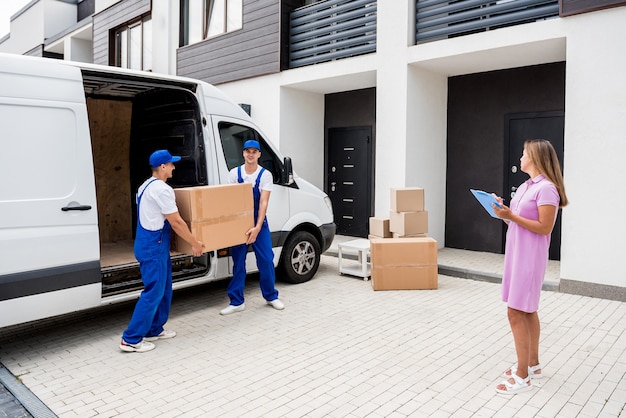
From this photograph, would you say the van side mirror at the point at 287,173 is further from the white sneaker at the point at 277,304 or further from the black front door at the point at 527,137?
the black front door at the point at 527,137

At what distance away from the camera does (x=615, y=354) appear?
4.50 metres

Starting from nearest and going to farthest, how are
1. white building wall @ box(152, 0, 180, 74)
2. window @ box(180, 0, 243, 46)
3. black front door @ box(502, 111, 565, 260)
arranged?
1. black front door @ box(502, 111, 565, 260)
2. window @ box(180, 0, 243, 46)
3. white building wall @ box(152, 0, 180, 74)

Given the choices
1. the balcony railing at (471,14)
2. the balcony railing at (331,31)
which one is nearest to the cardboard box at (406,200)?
the balcony railing at (471,14)

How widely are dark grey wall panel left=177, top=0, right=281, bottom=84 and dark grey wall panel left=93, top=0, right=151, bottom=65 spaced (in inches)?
140

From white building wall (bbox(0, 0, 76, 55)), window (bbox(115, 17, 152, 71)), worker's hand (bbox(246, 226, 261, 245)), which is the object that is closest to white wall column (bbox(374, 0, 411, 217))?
worker's hand (bbox(246, 226, 261, 245))

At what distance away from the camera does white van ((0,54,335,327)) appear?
13.7ft

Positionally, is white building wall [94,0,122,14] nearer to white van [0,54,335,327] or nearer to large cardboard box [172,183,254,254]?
white van [0,54,335,327]

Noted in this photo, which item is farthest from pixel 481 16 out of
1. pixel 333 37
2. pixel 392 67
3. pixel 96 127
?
pixel 96 127

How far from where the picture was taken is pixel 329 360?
4328 millimetres

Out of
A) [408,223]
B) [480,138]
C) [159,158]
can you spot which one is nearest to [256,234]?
[159,158]

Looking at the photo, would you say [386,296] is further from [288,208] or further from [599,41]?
[599,41]

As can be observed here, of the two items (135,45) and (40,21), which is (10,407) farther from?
(40,21)

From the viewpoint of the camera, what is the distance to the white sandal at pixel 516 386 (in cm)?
366

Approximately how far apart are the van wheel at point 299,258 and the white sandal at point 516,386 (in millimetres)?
3661
